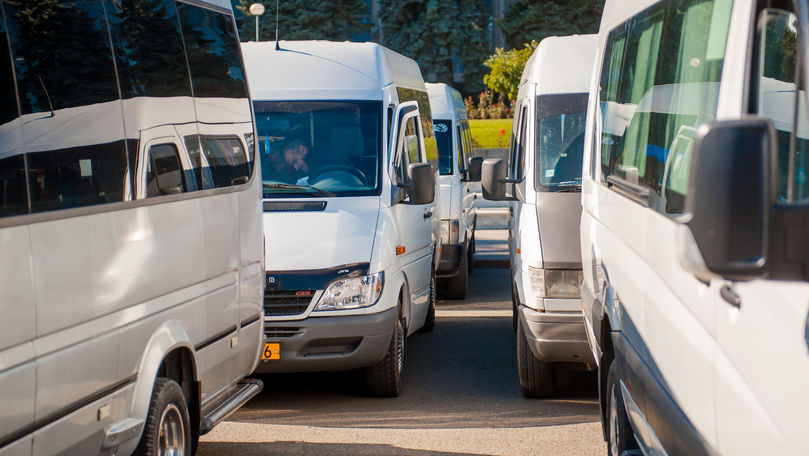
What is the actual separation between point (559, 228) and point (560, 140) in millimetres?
995

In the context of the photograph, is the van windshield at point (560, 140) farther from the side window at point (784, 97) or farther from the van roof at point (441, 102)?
the van roof at point (441, 102)

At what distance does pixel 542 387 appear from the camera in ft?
24.8

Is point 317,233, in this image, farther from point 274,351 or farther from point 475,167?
point 475,167

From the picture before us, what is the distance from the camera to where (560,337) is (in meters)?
7.06

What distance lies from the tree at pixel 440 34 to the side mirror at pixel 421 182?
34549 mm

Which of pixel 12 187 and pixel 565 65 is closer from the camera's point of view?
pixel 12 187

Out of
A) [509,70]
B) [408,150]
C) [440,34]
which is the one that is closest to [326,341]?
[408,150]

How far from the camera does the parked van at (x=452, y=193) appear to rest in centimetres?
1233

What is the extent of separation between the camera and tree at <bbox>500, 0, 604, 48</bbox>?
133 feet

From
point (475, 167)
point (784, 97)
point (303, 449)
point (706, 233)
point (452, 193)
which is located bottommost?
point (303, 449)

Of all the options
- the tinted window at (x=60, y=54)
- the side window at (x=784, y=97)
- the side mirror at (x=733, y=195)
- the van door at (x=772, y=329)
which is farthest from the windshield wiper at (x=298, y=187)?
the side mirror at (x=733, y=195)

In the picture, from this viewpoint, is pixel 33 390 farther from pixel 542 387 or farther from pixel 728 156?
pixel 542 387

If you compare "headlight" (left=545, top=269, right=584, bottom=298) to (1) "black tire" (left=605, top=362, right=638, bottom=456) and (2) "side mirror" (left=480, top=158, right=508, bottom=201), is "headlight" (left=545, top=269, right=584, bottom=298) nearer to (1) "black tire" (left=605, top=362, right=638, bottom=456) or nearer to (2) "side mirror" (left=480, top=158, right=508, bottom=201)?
(2) "side mirror" (left=480, top=158, right=508, bottom=201)

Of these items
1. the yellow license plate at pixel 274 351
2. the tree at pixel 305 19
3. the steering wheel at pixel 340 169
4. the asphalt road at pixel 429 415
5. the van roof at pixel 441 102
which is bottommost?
the asphalt road at pixel 429 415
